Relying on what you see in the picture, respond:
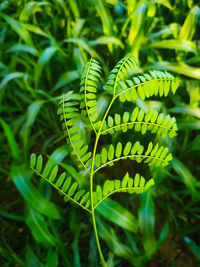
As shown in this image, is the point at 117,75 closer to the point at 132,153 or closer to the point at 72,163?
the point at 132,153

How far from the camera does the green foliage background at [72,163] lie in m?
0.85

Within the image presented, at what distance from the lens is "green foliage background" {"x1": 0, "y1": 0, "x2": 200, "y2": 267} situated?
0.85 m

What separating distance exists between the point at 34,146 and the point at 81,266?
21.2 inches

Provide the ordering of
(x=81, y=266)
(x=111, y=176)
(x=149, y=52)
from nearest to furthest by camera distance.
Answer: (x=111, y=176) < (x=81, y=266) < (x=149, y=52)

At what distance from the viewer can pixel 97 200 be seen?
0.39m

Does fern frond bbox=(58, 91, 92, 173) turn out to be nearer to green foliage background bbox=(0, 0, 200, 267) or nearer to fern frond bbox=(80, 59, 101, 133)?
fern frond bbox=(80, 59, 101, 133)

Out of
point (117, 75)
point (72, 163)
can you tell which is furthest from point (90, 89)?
point (72, 163)

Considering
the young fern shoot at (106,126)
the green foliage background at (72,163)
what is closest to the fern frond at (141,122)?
the young fern shoot at (106,126)

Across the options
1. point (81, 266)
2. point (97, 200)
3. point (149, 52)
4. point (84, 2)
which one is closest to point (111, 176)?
point (97, 200)

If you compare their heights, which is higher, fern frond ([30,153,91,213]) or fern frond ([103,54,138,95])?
fern frond ([103,54,138,95])

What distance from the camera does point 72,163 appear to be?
2.94 ft

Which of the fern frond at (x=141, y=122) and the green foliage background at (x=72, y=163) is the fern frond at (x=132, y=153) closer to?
the fern frond at (x=141, y=122)

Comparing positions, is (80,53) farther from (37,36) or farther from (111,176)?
(111,176)

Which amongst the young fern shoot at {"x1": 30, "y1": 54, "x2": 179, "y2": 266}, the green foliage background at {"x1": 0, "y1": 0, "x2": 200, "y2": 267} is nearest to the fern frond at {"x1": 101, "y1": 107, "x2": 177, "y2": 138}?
the young fern shoot at {"x1": 30, "y1": 54, "x2": 179, "y2": 266}
